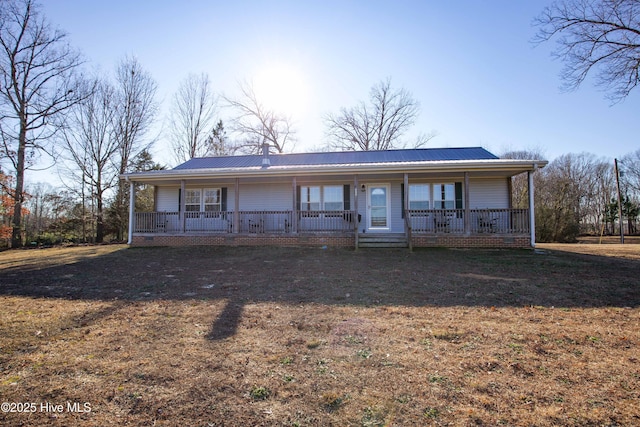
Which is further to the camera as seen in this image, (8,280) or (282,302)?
(8,280)

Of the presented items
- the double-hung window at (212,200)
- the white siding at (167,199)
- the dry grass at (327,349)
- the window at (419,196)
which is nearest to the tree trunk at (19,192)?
the white siding at (167,199)

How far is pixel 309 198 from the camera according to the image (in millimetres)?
14508

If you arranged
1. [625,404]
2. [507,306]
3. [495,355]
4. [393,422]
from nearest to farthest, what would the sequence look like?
[393,422] → [625,404] → [495,355] → [507,306]

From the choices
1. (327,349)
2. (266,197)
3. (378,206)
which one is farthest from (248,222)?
(327,349)

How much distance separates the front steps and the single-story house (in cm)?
4

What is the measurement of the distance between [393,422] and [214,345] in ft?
7.53

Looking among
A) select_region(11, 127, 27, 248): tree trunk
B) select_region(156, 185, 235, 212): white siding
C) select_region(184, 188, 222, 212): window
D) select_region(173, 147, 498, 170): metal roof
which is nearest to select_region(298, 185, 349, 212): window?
select_region(173, 147, 498, 170): metal roof

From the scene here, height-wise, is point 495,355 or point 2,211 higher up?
point 2,211

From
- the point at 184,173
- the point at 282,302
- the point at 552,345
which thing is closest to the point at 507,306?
the point at 552,345

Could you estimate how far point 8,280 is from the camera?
7723mm

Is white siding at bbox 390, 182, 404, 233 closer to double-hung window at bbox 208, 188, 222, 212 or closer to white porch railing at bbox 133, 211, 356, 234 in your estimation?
white porch railing at bbox 133, 211, 356, 234

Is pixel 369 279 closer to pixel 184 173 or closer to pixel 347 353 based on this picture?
pixel 347 353

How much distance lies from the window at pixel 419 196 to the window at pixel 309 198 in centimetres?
395

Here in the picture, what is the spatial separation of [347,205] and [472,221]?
194 inches
